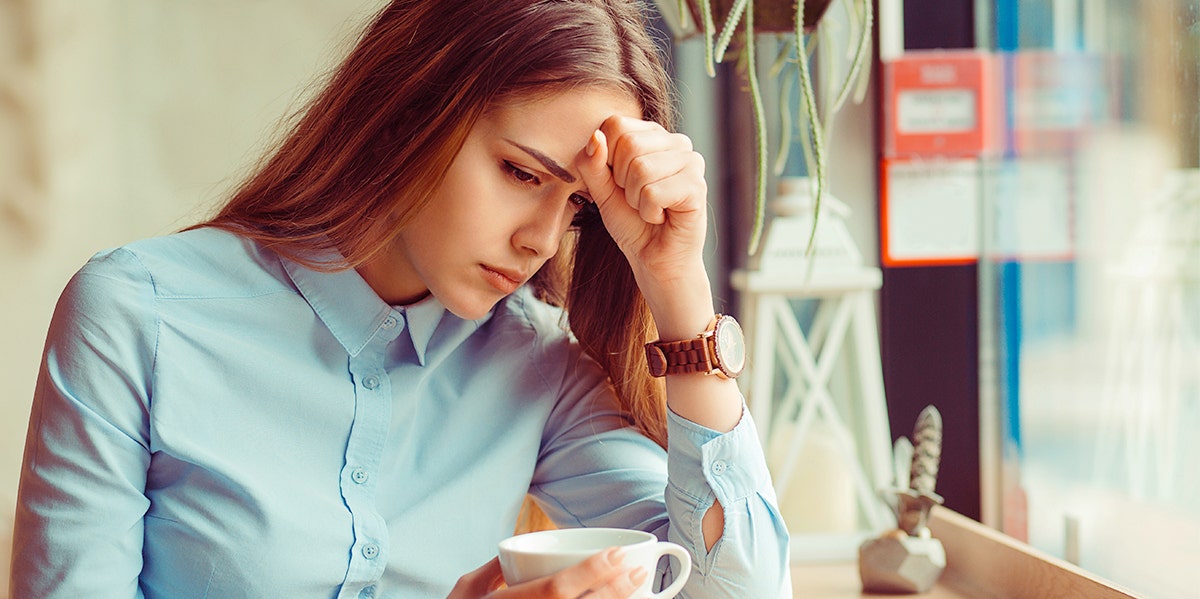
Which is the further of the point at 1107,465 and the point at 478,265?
the point at 1107,465

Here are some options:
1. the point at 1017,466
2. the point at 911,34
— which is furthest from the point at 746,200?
the point at 1017,466

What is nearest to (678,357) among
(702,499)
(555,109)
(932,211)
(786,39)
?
(702,499)

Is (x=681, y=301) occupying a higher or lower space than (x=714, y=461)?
higher

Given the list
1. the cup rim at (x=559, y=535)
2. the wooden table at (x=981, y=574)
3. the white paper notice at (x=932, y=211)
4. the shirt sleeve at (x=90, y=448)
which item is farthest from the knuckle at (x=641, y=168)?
the white paper notice at (x=932, y=211)

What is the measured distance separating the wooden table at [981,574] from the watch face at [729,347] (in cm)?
39

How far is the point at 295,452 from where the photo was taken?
104 centimetres

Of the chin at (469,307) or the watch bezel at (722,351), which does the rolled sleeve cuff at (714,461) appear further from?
the chin at (469,307)

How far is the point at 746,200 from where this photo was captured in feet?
7.94

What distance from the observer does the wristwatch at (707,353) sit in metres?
1.05

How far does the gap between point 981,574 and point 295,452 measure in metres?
0.82

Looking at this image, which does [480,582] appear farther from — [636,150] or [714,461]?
[636,150]

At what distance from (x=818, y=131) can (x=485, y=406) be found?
0.47m

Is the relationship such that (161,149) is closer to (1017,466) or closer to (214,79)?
(214,79)

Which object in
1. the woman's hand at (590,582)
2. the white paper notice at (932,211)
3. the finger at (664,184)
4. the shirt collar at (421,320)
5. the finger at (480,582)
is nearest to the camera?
the woman's hand at (590,582)
